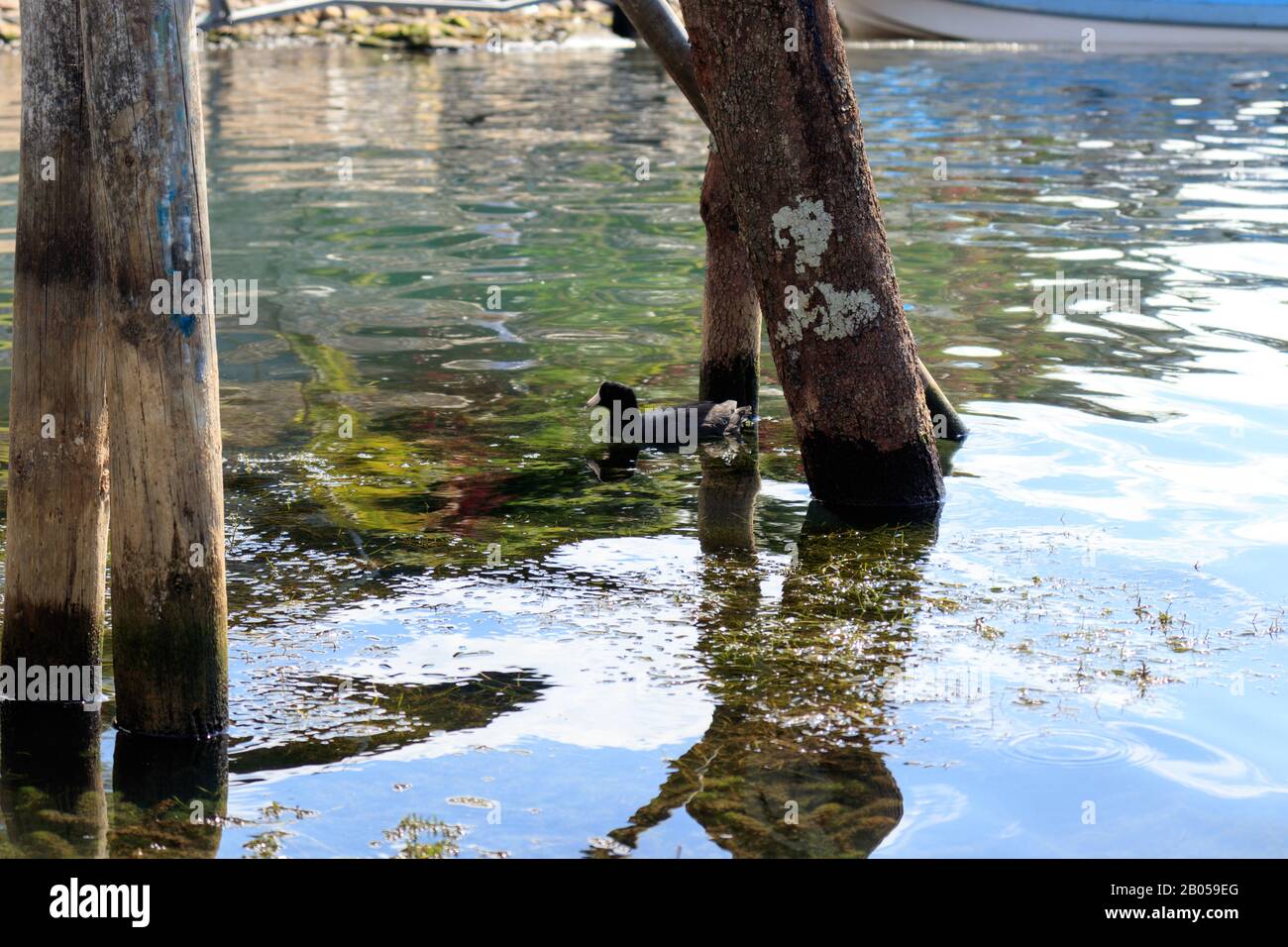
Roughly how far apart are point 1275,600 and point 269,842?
14.5 feet

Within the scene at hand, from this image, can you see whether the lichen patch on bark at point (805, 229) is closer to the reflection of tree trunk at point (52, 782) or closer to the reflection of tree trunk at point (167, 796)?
the reflection of tree trunk at point (167, 796)

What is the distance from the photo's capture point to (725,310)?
9.44m

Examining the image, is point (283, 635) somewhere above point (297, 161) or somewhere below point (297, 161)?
below

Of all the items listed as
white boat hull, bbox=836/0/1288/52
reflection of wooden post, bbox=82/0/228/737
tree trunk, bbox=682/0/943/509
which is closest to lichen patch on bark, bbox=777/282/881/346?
tree trunk, bbox=682/0/943/509

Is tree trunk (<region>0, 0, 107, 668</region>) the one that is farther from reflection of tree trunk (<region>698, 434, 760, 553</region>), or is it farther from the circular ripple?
the circular ripple

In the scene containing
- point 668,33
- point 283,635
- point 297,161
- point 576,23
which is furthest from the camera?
point 576,23

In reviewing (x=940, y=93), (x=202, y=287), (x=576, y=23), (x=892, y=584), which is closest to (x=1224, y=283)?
(x=892, y=584)

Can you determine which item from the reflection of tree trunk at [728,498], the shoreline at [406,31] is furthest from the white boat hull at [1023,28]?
the reflection of tree trunk at [728,498]

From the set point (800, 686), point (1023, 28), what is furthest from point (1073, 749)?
point (1023, 28)

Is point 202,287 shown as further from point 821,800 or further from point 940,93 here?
point 940,93

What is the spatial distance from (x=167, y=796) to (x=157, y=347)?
1450 mm

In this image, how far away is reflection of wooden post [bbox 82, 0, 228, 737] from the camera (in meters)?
4.79

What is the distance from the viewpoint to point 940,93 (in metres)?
31.6
